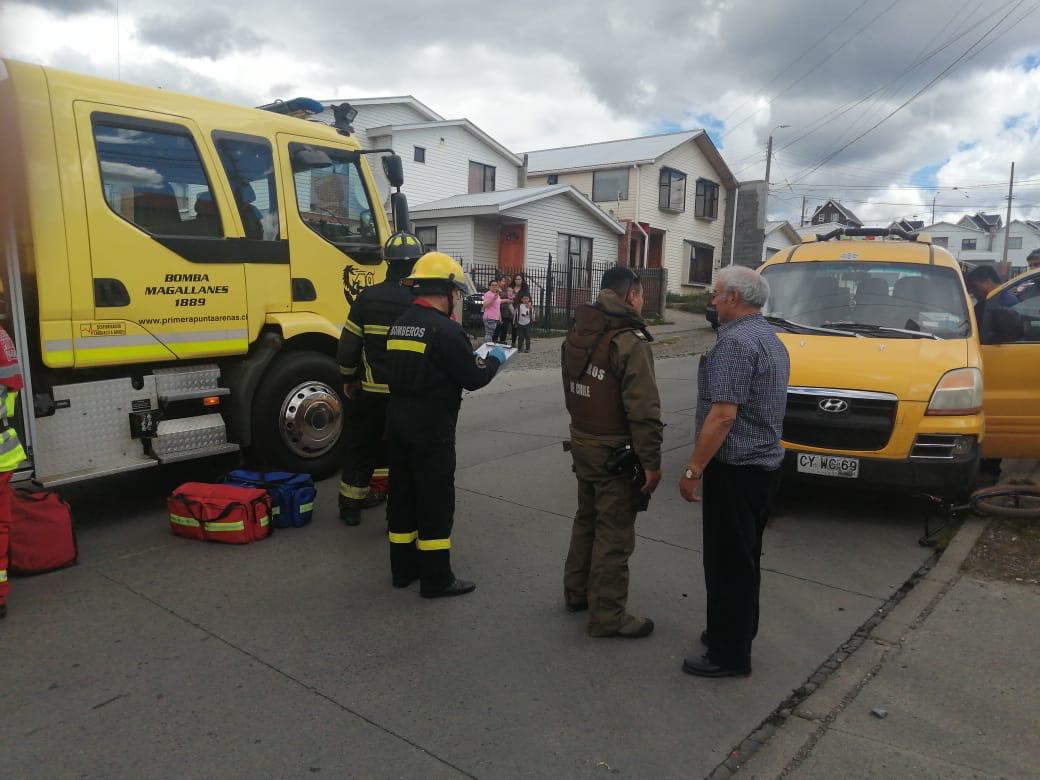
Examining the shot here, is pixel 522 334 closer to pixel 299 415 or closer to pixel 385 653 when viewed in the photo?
pixel 299 415

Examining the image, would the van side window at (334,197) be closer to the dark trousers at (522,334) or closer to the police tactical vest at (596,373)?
the police tactical vest at (596,373)

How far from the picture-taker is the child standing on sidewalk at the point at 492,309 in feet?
54.1

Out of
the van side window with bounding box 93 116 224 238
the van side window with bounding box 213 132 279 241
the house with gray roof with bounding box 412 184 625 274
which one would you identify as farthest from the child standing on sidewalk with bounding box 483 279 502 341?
the van side window with bounding box 93 116 224 238

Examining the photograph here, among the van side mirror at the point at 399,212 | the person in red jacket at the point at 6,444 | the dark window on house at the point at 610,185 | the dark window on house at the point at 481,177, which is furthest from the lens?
the dark window on house at the point at 610,185

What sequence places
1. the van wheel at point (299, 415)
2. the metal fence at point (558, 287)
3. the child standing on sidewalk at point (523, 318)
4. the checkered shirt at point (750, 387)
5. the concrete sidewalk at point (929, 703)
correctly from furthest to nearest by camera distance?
the metal fence at point (558, 287) < the child standing on sidewalk at point (523, 318) < the van wheel at point (299, 415) < the checkered shirt at point (750, 387) < the concrete sidewalk at point (929, 703)

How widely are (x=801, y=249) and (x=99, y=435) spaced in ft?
20.1

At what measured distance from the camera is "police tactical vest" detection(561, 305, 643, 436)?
145 inches

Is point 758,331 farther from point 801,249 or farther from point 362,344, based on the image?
point 801,249

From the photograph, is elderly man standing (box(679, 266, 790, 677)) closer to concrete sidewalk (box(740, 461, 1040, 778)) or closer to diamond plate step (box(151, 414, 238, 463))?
concrete sidewalk (box(740, 461, 1040, 778))

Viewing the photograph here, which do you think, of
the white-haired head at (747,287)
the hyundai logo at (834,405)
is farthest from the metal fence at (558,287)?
the white-haired head at (747,287)

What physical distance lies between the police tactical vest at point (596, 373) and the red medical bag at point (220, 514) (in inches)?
102

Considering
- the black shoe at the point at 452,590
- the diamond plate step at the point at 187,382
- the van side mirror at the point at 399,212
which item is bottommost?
the black shoe at the point at 452,590

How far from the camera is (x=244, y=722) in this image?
3.14 metres

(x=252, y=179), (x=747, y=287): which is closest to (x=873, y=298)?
(x=747, y=287)
